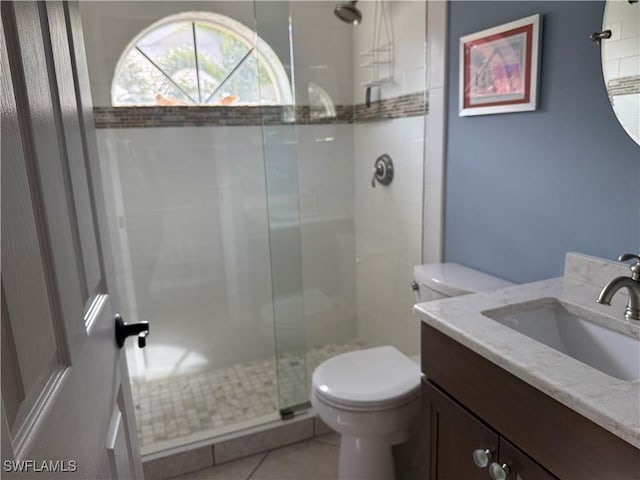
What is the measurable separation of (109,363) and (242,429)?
4.58 feet

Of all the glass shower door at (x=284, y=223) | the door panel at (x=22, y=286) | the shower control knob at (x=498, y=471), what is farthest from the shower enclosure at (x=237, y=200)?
the door panel at (x=22, y=286)

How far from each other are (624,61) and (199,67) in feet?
6.72

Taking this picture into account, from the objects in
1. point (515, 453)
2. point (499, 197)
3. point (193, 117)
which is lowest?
point (515, 453)

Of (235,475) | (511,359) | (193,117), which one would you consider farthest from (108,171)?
(511,359)

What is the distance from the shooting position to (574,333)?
49.7 inches

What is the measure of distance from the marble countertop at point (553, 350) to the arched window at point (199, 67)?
64.3 inches

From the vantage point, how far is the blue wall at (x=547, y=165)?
131 cm

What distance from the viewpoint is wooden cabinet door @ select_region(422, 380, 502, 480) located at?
110cm

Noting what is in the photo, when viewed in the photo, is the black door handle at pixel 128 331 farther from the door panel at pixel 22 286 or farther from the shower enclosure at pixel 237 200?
the shower enclosure at pixel 237 200

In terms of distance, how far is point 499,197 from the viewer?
1.73m

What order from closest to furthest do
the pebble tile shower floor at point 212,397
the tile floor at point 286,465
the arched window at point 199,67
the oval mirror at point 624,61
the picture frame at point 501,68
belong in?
the oval mirror at point 624,61 < the picture frame at point 501,68 < the tile floor at point 286,465 < the pebble tile shower floor at point 212,397 < the arched window at point 199,67

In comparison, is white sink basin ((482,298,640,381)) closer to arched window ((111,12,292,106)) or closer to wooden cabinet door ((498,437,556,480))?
wooden cabinet door ((498,437,556,480))

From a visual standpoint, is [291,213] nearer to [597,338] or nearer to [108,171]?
[108,171]

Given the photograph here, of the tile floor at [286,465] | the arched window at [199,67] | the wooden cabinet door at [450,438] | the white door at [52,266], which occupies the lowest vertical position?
the tile floor at [286,465]
